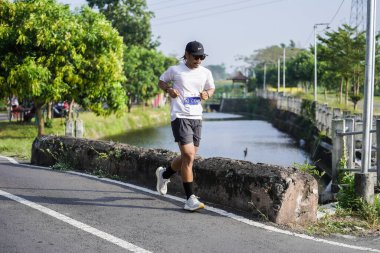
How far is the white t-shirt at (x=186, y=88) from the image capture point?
612 centimetres

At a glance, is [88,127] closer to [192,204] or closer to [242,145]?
[242,145]

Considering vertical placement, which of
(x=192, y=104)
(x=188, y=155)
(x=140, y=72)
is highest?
(x=140, y=72)

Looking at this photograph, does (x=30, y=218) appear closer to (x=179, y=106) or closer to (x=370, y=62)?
(x=179, y=106)

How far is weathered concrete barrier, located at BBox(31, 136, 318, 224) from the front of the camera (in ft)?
18.7

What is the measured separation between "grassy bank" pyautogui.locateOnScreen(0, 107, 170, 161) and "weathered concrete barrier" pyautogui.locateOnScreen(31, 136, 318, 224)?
4785mm

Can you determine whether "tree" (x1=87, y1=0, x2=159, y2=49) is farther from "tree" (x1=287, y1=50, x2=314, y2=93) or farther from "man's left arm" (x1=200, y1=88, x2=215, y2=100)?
"man's left arm" (x1=200, y1=88, x2=215, y2=100)

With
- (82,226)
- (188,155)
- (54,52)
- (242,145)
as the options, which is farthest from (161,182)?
(242,145)

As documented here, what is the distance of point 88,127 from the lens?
3384cm

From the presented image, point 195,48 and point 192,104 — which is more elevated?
point 195,48

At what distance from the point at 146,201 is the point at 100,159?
250 centimetres

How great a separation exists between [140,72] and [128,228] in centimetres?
4457

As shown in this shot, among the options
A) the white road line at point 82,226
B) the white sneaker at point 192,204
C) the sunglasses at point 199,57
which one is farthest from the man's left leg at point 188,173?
the white road line at point 82,226

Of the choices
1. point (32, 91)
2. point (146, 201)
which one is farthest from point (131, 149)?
point (32, 91)

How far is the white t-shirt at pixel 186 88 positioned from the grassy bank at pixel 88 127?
281 inches
